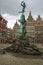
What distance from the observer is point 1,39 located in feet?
261

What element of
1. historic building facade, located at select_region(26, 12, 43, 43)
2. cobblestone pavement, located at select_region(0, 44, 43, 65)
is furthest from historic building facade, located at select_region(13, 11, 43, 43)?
cobblestone pavement, located at select_region(0, 44, 43, 65)

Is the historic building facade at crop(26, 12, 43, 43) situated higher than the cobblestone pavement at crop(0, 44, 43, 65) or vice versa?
the historic building facade at crop(26, 12, 43, 43)

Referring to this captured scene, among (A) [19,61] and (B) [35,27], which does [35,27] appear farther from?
(A) [19,61]

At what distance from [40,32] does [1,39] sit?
22.9 m

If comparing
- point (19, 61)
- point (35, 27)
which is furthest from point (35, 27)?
point (19, 61)

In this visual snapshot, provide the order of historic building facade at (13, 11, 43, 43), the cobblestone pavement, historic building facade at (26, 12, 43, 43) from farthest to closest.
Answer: historic building facade at (13, 11, 43, 43)
historic building facade at (26, 12, 43, 43)
the cobblestone pavement

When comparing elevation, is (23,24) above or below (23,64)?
above

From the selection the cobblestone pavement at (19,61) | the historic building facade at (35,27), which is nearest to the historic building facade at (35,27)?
the historic building facade at (35,27)

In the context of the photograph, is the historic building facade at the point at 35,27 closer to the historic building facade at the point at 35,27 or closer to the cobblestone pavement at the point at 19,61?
the historic building facade at the point at 35,27

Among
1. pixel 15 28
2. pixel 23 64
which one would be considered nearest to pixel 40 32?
pixel 15 28

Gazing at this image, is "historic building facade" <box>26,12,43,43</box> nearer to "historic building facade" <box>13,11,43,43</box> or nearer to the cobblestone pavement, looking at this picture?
"historic building facade" <box>13,11,43,43</box>

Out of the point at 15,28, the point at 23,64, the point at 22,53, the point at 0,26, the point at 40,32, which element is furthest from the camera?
the point at 15,28

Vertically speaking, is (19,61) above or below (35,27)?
below

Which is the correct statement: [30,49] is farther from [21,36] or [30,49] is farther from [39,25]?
[39,25]
